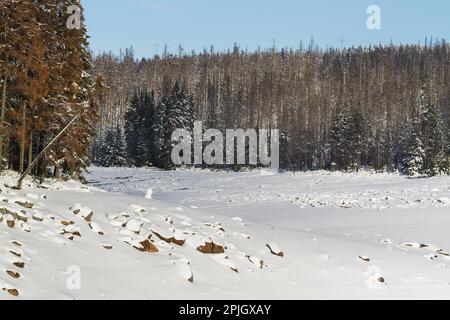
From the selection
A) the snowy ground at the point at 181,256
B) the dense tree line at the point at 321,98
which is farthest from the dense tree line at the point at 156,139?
the snowy ground at the point at 181,256

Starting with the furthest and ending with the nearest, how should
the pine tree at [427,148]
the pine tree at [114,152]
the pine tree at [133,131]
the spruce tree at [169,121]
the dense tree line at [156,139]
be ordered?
the pine tree at [133,131] < the pine tree at [114,152] < the dense tree line at [156,139] < the spruce tree at [169,121] < the pine tree at [427,148]

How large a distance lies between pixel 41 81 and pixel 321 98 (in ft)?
289

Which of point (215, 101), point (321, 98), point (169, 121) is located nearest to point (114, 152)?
point (169, 121)

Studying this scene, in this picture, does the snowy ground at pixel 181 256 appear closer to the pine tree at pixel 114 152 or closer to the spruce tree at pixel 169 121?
the spruce tree at pixel 169 121

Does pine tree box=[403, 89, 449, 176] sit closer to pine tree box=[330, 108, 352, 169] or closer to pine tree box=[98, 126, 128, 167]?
pine tree box=[330, 108, 352, 169]

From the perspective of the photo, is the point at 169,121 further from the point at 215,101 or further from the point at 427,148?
the point at 215,101

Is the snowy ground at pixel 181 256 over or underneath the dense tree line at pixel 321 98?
underneath

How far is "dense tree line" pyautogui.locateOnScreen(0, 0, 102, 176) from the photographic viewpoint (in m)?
15.7

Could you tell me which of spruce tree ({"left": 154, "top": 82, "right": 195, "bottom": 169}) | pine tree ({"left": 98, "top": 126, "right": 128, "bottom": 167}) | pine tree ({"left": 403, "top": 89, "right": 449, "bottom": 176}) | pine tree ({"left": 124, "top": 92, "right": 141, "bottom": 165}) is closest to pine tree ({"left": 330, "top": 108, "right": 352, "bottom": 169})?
pine tree ({"left": 403, "top": 89, "right": 449, "bottom": 176})

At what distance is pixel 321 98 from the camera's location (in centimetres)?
10062

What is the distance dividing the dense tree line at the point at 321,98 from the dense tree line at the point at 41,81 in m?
37.5

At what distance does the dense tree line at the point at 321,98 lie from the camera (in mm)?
69875

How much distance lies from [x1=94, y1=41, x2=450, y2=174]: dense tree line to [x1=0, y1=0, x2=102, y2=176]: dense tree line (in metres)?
37.5

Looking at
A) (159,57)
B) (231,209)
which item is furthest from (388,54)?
(231,209)
